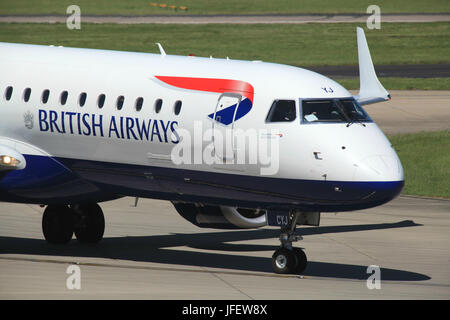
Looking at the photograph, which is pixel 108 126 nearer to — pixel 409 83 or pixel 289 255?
pixel 289 255

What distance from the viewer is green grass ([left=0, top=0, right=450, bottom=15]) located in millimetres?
126125

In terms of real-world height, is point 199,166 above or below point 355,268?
above

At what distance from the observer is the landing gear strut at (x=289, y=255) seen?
2422 cm

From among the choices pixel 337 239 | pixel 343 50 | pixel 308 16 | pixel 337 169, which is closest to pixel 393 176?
pixel 337 169

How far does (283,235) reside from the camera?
79.8 feet


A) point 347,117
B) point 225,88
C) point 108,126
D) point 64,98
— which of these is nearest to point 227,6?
point 64,98

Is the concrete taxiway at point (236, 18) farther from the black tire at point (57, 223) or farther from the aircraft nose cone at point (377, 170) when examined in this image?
the aircraft nose cone at point (377, 170)

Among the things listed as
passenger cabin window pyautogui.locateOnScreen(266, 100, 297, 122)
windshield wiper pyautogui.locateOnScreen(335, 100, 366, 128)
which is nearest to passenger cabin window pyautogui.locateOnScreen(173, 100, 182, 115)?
passenger cabin window pyautogui.locateOnScreen(266, 100, 297, 122)

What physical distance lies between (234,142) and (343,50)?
222ft

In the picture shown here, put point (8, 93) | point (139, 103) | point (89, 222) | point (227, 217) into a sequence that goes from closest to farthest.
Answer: point (139, 103)
point (227, 217)
point (8, 93)
point (89, 222)

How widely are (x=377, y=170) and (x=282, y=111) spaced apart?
2.59 meters

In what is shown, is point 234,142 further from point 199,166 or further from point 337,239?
point 337,239

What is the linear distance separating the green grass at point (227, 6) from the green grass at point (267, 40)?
63.5 feet

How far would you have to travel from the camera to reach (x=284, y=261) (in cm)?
2445
